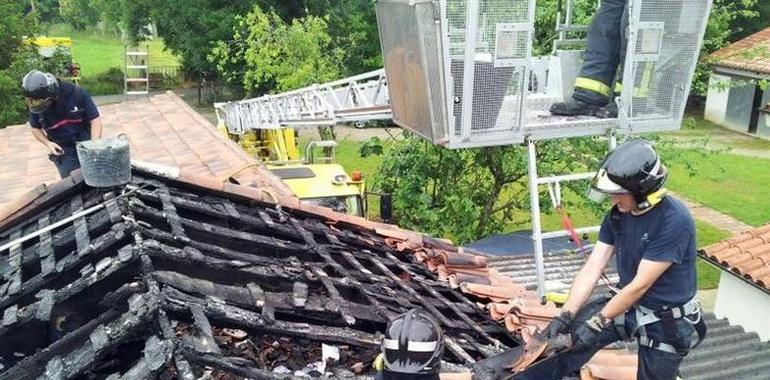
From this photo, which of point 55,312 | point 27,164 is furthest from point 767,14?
point 55,312

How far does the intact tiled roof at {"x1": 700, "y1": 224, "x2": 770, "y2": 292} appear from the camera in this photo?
9562mm

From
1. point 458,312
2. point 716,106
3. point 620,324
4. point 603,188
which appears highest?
point 603,188

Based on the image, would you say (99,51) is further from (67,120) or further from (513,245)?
(67,120)

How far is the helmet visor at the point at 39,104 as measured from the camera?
6.46m

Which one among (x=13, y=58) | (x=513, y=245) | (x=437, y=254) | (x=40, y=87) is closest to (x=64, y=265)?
(x=437, y=254)

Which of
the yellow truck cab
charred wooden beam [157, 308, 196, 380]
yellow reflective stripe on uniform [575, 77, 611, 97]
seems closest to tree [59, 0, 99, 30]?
the yellow truck cab

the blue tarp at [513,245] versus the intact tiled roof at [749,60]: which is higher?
the intact tiled roof at [749,60]

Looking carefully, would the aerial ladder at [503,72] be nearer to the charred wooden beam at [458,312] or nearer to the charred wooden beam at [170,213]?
the charred wooden beam at [458,312]

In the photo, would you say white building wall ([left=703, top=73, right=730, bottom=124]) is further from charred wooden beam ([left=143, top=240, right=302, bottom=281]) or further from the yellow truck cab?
charred wooden beam ([left=143, top=240, right=302, bottom=281])

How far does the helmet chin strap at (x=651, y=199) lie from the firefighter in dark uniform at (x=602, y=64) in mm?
2395

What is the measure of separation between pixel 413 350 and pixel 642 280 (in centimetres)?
165

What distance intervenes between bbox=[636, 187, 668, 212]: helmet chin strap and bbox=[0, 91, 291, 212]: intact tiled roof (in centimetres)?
321

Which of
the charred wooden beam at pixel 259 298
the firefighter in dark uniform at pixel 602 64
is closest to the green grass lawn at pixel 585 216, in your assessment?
the firefighter in dark uniform at pixel 602 64

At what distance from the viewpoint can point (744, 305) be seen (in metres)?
10.1
